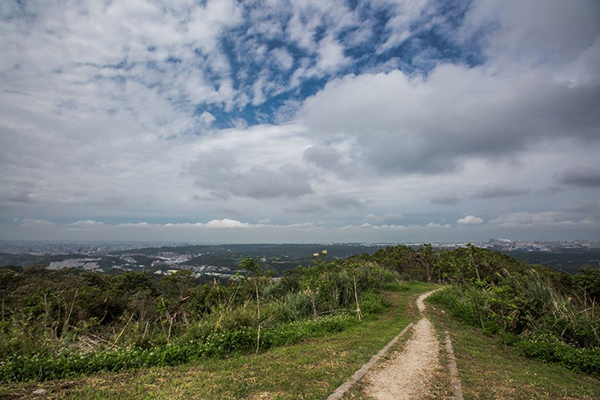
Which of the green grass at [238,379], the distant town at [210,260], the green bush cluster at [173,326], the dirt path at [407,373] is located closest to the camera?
the green grass at [238,379]

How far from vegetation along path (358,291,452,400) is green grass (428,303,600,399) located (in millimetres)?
562

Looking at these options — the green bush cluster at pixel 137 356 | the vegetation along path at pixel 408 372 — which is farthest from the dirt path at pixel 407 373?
the green bush cluster at pixel 137 356

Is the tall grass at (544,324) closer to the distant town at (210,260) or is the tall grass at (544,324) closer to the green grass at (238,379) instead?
the distant town at (210,260)

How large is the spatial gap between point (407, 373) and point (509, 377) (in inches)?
75.5

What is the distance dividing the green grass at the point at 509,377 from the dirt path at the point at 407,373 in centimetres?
58

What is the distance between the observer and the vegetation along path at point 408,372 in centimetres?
440

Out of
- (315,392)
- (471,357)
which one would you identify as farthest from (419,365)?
(315,392)

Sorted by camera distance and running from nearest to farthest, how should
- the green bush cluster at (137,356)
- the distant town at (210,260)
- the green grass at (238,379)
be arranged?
1. the green grass at (238,379)
2. the green bush cluster at (137,356)
3. the distant town at (210,260)

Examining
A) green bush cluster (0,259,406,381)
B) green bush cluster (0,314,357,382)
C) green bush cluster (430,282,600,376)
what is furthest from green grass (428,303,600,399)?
green bush cluster (0,314,357,382)

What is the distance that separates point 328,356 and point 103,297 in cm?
1381

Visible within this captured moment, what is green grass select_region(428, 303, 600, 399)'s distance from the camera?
443 centimetres

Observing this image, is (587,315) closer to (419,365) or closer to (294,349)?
(419,365)

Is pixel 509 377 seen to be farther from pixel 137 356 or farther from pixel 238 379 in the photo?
pixel 137 356

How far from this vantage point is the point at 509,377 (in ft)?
16.6
